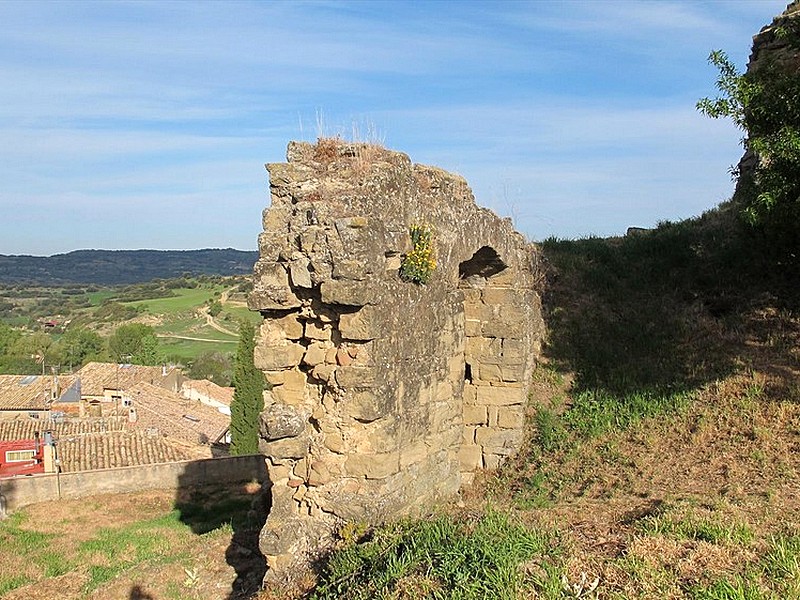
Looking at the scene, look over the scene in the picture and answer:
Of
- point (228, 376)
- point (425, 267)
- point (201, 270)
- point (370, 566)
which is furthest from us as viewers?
point (201, 270)

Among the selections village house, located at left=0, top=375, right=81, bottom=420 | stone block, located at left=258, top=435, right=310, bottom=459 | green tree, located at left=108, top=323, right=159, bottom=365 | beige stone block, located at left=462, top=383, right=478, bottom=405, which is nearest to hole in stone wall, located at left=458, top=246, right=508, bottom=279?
beige stone block, located at left=462, top=383, right=478, bottom=405

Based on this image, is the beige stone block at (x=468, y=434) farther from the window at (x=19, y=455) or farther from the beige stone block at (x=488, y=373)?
the window at (x=19, y=455)

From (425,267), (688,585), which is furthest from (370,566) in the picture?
(425,267)

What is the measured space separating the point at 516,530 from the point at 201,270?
144276 mm

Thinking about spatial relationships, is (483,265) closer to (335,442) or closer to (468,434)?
(468,434)

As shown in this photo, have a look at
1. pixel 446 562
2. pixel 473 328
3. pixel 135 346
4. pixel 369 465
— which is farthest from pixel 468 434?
pixel 135 346

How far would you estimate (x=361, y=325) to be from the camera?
635cm

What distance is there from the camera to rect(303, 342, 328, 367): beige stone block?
6754 millimetres

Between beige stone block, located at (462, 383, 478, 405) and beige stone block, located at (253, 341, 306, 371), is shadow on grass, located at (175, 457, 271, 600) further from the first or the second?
beige stone block, located at (462, 383, 478, 405)

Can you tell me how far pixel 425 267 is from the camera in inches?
284

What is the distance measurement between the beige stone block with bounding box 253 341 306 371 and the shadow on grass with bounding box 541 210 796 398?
5334 mm

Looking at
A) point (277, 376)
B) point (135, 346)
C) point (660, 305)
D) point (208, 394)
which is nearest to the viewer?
point (277, 376)

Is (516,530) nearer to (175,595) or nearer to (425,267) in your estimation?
(425,267)

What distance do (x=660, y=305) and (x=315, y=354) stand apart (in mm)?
7523
